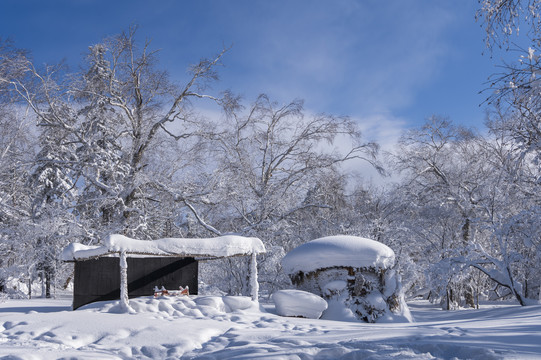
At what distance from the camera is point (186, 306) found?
39.6 feet

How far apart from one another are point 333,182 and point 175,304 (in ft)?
38.1

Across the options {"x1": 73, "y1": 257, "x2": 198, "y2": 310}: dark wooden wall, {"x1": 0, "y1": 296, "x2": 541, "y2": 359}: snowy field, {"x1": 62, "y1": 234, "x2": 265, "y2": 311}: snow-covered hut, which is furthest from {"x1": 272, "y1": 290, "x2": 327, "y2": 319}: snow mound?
{"x1": 73, "y1": 257, "x2": 198, "y2": 310}: dark wooden wall

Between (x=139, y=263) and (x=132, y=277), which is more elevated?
(x=139, y=263)

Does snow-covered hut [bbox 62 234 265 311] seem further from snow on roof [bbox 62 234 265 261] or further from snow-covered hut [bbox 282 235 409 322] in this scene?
snow-covered hut [bbox 282 235 409 322]

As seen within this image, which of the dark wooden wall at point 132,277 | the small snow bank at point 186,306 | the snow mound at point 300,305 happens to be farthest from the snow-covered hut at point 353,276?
the dark wooden wall at point 132,277

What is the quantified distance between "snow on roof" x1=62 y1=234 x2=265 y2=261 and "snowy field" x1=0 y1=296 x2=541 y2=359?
1.42m

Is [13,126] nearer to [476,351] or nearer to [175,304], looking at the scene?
[175,304]

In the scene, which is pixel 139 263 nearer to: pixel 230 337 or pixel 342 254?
pixel 342 254

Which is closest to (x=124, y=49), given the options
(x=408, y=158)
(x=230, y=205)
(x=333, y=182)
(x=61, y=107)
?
(x=61, y=107)

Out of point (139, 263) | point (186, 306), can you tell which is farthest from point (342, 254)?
point (139, 263)

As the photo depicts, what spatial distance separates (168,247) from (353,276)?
558 centimetres

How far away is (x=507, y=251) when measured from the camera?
49.9ft

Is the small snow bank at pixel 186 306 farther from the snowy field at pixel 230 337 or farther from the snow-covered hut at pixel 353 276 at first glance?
the snow-covered hut at pixel 353 276

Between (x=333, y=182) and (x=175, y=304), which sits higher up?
(x=333, y=182)
